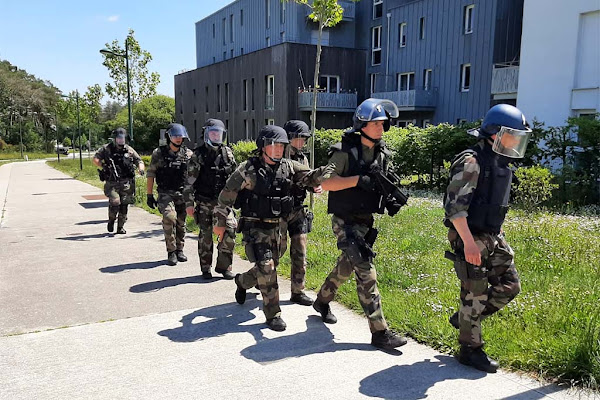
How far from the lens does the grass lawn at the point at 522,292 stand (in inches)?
155

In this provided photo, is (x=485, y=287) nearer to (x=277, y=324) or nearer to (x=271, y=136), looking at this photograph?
(x=277, y=324)

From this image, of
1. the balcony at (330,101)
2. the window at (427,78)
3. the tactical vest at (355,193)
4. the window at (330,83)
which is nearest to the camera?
the tactical vest at (355,193)

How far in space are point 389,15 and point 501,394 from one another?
2710 centimetres

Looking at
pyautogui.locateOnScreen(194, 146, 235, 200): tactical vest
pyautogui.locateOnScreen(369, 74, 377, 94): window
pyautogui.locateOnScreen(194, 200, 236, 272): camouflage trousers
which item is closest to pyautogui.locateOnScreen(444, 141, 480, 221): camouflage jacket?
pyautogui.locateOnScreen(194, 200, 236, 272): camouflage trousers

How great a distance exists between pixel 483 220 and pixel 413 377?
4.25 feet

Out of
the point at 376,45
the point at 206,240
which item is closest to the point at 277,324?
the point at 206,240

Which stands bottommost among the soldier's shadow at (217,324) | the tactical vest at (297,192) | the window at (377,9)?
the soldier's shadow at (217,324)

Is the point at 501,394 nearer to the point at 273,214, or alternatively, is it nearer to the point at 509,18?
the point at 273,214

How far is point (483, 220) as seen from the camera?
12.6 ft

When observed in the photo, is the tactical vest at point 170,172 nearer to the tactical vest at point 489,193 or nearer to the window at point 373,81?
the tactical vest at point 489,193

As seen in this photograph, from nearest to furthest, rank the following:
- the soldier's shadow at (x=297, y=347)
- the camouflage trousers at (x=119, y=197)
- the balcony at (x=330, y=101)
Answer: the soldier's shadow at (x=297, y=347) < the camouflage trousers at (x=119, y=197) < the balcony at (x=330, y=101)

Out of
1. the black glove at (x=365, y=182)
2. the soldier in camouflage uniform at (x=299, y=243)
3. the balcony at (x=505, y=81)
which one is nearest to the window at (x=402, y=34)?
the balcony at (x=505, y=81)

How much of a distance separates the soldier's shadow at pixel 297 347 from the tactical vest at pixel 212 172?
8.45 feet

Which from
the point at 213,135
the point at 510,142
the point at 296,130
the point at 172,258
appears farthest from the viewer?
the point at 172,258
